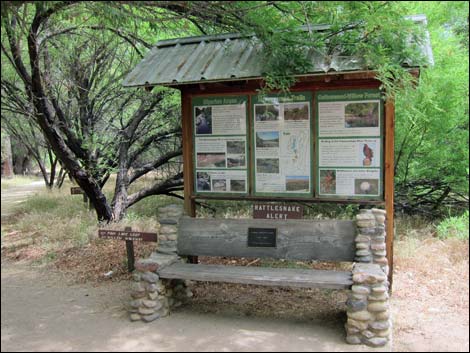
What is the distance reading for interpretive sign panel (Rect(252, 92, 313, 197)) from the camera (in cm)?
566

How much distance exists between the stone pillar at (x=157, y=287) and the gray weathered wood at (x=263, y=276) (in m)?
0.13

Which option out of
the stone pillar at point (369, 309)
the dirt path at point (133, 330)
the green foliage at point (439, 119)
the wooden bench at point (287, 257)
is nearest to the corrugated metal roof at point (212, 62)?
the green foliage at point (439, 119)

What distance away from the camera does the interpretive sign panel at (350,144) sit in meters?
5.38

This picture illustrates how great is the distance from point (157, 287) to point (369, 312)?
2201 millimetres

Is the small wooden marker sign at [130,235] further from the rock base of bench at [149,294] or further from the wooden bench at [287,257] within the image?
the rock base of bench at [149,294]

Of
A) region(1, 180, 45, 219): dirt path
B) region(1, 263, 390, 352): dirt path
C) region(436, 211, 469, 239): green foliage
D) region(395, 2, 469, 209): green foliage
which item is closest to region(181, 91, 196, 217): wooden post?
region(1, 263, 390, 352): dirt path

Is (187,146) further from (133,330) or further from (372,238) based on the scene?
(372,238)

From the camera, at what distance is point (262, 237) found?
212 inches

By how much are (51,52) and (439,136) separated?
7.04m

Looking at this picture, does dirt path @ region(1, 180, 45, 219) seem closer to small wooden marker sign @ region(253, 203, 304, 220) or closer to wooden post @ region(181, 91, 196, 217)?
wooden post @ region(181, 91, 196, 217)

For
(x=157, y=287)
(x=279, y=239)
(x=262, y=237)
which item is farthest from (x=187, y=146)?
(x=157, y=287)

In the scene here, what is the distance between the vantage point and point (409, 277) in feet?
20.6

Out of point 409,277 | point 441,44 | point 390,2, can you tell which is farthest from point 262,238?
point 441,44

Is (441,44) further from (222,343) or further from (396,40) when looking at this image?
(222,343)
